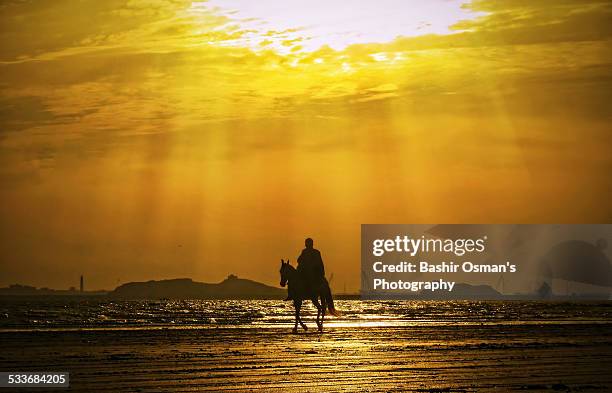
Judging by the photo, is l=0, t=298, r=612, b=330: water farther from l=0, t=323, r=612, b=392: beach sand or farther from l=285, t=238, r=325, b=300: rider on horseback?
l=0, t=323, r=612, b=392: beach sand

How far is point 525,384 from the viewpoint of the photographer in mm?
16844

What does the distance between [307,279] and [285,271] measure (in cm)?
155

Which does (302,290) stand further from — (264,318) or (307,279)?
(264,318)

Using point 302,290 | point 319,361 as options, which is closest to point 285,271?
point 302,290

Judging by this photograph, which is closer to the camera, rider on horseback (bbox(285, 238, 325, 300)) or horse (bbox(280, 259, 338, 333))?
rider on horseback (bbox(285, 238, 325, 300))

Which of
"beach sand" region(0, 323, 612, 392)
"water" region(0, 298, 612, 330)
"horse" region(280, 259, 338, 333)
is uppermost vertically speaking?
"horse" region(280, 259, 338, 333)

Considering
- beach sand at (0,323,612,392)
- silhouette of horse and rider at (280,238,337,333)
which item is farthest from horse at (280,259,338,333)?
beach sand at (0,323,612,392)

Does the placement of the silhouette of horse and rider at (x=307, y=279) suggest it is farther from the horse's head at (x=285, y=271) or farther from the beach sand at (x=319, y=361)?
the beach sand at (x=319, y=361)

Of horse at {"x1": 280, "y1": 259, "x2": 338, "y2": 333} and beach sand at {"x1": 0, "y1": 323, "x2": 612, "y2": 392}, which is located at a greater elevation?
horse at {"x1": 280, "y1": 259, "x2": 338, "y2": 333}

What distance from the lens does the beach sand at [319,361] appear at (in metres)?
16.7

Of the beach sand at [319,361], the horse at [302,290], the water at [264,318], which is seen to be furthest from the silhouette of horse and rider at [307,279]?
the water at [264,318]

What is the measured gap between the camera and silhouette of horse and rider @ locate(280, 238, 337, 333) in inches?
1277

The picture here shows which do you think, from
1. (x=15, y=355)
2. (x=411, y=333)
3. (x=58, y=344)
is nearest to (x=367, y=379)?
(x=15, y=355)

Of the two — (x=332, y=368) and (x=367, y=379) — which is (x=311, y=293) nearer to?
(x=332, y=368)
